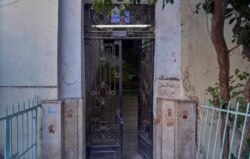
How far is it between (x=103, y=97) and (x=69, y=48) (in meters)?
1.09

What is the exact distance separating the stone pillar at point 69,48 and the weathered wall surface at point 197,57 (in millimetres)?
1730

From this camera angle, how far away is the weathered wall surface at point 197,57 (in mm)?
6016

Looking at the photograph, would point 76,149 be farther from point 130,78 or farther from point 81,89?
point 130,78

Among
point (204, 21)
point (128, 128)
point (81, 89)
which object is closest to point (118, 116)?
point (81, 89)

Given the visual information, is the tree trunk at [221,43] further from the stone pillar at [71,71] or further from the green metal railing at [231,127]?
the stone pillar at [71,71]

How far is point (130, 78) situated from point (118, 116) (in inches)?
75.2

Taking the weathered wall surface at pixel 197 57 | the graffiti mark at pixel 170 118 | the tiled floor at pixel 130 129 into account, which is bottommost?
the tiled floor at pixel 130 129

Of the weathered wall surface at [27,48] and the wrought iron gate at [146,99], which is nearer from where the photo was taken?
the weathered wall surface at [27,48]

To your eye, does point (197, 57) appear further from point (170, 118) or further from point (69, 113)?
point (69, 113)

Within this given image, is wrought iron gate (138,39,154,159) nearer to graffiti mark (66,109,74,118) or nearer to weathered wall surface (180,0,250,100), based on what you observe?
weathered wall surface (180,0,250,100)

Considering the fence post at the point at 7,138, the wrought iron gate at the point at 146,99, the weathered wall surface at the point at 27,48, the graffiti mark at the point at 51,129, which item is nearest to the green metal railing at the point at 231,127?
the wrought iron gate at the point at 146,99

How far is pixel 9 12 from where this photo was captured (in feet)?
19.3

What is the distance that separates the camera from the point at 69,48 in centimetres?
615

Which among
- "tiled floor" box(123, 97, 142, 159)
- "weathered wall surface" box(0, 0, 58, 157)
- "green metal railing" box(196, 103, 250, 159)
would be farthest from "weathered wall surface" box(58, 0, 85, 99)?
"green metal railing" box(196, 103, 250, 159)
